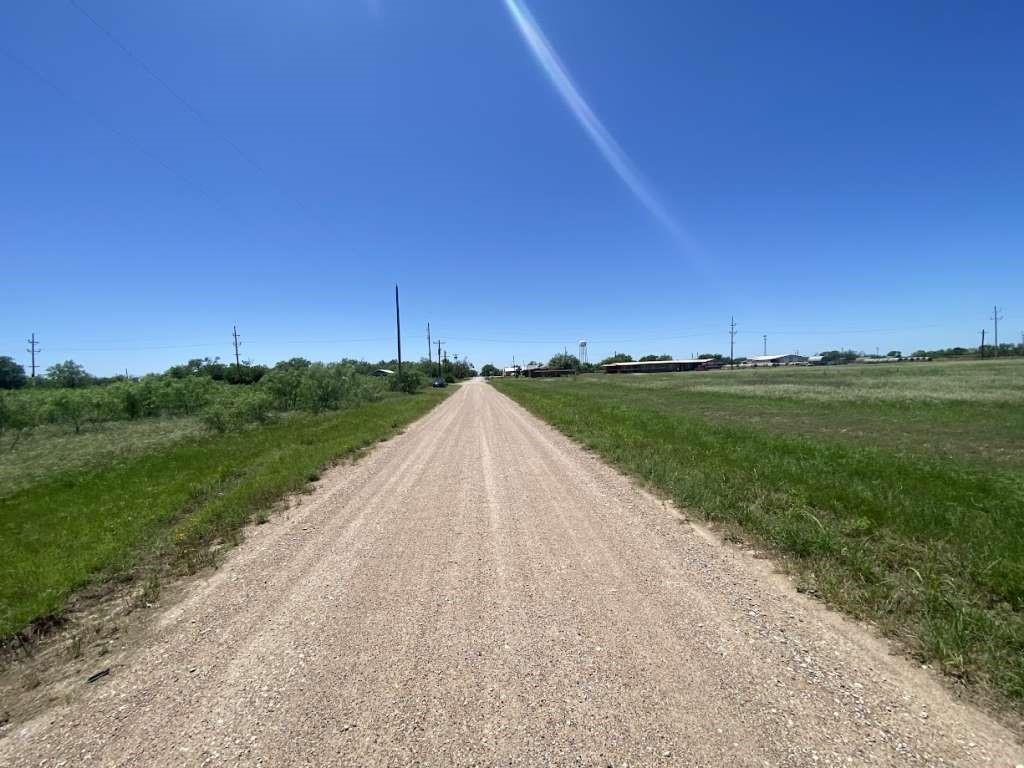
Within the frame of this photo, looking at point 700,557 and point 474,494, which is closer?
point 700,557

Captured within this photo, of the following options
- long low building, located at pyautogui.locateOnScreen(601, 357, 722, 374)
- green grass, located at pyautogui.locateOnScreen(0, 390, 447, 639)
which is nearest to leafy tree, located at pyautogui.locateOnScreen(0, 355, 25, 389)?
green grass, located at pyautogui.locateOnScreen(0, 390, 447, 639)

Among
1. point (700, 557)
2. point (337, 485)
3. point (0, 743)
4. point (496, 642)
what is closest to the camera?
point (0, 743)

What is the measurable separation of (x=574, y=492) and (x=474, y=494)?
190 centimetres

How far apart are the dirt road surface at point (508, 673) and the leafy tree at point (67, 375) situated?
237ft

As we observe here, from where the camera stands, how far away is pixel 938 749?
230 cm

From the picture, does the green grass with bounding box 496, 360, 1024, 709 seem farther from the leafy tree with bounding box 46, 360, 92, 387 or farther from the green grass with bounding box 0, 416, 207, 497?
the leafy tree with bounding box 46, 360, 92, 387

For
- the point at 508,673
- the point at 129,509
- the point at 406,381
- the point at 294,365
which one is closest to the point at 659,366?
the point at 406,381

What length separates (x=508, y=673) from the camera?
299 cm

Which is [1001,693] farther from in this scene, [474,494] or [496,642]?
[474,494]

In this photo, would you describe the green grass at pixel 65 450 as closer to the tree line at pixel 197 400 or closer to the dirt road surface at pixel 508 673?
the tree line at pixel 197 400

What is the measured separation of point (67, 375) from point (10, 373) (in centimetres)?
2526

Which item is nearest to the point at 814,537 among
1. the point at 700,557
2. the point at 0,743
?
the point at 700,557

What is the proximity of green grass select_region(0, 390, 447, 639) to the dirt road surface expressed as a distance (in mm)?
1428

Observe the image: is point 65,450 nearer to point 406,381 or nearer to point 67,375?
point 406,381
